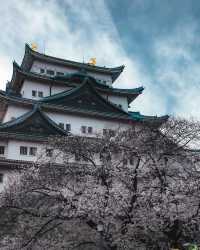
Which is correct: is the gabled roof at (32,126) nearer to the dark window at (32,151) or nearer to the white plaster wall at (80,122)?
the dark window at (32,151)

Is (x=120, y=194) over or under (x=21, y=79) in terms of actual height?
under

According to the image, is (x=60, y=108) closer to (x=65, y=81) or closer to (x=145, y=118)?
(x=65, y=81)

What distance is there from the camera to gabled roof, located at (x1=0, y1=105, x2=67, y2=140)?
3606 cm

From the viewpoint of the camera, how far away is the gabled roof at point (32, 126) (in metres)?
36.1

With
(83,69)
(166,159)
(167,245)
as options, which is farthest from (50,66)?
(167,245)

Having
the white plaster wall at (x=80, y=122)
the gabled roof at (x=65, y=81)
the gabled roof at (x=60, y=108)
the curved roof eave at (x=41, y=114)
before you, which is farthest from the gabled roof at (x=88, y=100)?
the curved roof eave at (x=41, y=114)

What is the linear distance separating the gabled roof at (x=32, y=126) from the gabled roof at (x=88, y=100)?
499 centimetres

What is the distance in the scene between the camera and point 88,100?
43531mm

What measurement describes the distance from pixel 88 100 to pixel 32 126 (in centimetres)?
801

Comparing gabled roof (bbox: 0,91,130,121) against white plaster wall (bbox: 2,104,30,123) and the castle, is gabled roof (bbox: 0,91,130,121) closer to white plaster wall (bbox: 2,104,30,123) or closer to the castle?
the castle

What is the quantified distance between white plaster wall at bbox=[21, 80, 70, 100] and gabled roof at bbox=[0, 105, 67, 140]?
21.2 ft

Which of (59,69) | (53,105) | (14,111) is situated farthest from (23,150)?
(59,69)

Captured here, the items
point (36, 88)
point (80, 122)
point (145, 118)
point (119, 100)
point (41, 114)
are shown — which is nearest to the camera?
point (41, 114)

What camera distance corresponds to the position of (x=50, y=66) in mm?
48969
